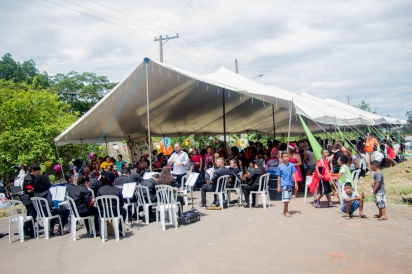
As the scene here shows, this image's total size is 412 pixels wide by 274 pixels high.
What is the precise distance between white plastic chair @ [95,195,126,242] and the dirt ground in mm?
196

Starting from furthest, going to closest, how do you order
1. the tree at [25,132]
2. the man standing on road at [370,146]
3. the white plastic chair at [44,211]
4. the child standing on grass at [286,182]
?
the tree at [25,132], the man standing on road at [370,146], the child standing on grass at [286,182], the white plastic chair at [44,211]

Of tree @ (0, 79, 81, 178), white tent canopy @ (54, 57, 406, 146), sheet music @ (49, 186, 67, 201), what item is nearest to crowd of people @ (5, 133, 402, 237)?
sheet music @ (49, 186, 67, 201)

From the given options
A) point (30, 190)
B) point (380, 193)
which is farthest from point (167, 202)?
point (380, 193)

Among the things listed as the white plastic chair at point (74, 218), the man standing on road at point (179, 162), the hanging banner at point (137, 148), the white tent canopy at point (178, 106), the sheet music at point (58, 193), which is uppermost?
the white tent canopy at point (178, 106)

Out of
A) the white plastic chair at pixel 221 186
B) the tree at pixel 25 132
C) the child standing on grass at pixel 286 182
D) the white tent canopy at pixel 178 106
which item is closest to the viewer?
the child standing on grass at pixel 286 182

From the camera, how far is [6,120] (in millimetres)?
14484

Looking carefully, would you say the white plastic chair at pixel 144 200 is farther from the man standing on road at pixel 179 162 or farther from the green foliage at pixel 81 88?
the green foliage at pixel 81 88

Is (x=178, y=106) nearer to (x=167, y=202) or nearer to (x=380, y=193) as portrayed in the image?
(x=167, y=202)

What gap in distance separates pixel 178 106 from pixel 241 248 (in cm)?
808

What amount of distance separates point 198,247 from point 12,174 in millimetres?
13689

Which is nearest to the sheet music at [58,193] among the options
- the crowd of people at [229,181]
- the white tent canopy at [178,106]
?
the crowd of people at [229,181]

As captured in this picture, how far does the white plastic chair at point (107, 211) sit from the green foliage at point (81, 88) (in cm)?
3106

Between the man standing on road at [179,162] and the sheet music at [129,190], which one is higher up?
the man standing on road at [179,162]

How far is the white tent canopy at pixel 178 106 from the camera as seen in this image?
30.8 feet
